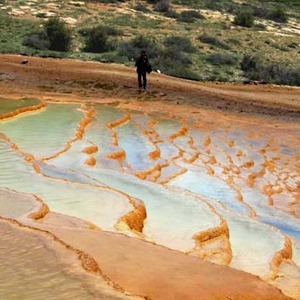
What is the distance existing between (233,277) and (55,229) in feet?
6.22

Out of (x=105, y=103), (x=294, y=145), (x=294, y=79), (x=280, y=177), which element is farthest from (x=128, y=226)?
(x=294, y=79)

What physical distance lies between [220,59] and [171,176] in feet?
58.5

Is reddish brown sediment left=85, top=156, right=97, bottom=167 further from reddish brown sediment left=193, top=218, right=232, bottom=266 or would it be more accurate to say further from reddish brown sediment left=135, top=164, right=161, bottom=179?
reddish brown sediment left=193, top=218, right=232, bottom=266

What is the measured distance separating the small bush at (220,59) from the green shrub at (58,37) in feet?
19.5

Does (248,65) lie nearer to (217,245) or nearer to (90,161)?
(90,161)

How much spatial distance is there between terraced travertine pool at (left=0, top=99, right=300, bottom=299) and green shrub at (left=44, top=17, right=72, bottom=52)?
11.1m

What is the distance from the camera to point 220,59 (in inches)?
1133

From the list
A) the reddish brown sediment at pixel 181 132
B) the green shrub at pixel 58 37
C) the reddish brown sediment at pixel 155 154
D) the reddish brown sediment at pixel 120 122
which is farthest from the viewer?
the green shrub at pixel 58 37

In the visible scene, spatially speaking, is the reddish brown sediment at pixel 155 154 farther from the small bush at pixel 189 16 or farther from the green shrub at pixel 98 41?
the small bush at pixel 189 16

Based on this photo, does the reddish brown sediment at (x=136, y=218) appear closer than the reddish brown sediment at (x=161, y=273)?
No

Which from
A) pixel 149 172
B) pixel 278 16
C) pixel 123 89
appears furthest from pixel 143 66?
pixel 278 16

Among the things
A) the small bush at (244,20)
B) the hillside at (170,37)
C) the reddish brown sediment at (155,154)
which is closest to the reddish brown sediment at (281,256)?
the reddish brown sediment at (155,154)

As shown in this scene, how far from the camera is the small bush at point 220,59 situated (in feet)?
94.3

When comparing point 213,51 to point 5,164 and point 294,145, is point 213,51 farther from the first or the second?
point 5,164
